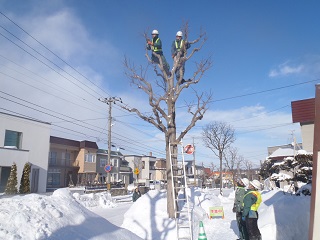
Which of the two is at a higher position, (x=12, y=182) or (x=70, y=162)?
(x=70, y=162)

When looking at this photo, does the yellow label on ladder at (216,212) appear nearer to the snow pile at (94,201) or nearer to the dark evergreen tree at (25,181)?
the snow pile at (94,201)

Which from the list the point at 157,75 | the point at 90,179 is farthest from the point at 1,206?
the point at 90,179

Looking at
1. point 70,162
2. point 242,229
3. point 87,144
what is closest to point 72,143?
point 87,144

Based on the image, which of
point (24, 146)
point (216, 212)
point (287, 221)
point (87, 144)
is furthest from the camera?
point (87, 144)

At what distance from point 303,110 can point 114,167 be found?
136 feet

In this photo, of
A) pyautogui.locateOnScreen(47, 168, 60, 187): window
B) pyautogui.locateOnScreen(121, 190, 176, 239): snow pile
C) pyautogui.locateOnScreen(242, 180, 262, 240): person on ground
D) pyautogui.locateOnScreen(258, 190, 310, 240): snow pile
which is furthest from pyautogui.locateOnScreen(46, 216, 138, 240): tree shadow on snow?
pyautogui.locateOnScreen(47, 168, 60, 187): window

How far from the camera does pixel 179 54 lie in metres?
12.9

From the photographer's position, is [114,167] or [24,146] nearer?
[24,146]

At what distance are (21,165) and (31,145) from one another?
3.19m

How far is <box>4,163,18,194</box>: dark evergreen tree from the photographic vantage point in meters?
22.6

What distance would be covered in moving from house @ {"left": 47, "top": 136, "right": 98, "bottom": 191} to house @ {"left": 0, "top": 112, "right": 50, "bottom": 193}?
1025 centimetres

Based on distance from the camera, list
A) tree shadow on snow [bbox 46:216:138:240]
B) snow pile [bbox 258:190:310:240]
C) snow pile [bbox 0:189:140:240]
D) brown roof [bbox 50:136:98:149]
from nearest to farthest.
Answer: snow pile [bbox 0:189:140:240]
tree shadow on snow [bbox 46:216:138:240]
snow pile [bbox 258:190:310:240]
brown roof [bbox 50:136:98:149]

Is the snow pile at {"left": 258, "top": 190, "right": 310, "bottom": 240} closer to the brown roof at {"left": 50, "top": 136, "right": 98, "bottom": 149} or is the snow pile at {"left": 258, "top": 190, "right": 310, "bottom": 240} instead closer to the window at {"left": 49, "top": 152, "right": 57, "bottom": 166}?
the brown roof at {"left": 50, "top": 136, "right": 98, "bottom": 149}

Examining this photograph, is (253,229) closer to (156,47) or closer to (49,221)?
(49,221)
